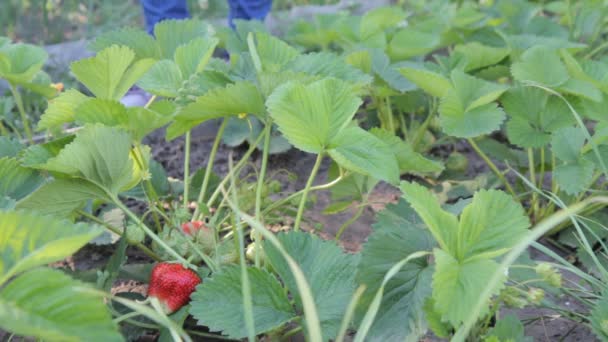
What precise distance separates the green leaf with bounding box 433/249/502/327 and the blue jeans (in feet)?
5.60

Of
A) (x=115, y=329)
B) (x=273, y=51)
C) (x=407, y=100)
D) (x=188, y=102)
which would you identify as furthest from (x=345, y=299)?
(x=407, y=100)

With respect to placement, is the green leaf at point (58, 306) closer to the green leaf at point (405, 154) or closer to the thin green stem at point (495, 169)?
the green leaf at point (405, 154)

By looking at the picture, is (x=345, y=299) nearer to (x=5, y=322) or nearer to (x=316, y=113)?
(x=316, y=113)

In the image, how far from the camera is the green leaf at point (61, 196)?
101 centimetres

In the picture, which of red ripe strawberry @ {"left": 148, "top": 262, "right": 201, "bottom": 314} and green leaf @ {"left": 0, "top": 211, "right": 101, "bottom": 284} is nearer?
green leaf @ {"left": 0, "top": 211, "right": 101, "bottom": 284}

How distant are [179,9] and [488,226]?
5.57 feet

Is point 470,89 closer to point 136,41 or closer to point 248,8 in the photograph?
point 136,41

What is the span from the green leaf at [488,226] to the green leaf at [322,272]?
153 millimetres

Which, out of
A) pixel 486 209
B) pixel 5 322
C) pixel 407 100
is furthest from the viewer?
pixel 407 100

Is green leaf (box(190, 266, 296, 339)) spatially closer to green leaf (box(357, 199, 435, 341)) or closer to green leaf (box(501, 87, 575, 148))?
green leaf (box(357, 199, 435, 341))

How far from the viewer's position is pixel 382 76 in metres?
1.59

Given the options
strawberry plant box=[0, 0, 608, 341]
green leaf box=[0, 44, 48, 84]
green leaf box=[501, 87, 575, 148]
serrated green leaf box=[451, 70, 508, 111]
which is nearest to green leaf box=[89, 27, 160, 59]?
strawberry plant box=[0, 0, 608, 341]

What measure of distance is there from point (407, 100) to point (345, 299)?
0.95 meters

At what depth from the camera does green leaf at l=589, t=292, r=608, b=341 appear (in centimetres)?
86
